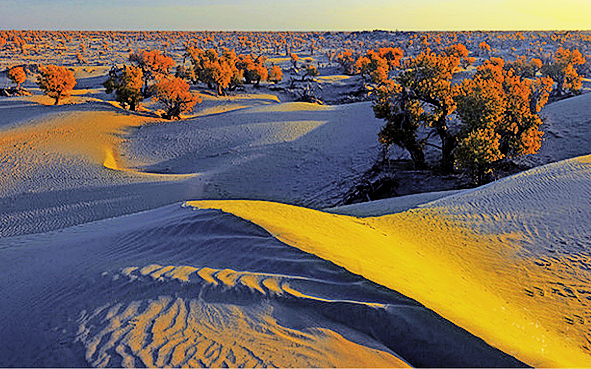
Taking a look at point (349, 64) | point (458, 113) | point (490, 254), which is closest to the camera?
point (490, 254)

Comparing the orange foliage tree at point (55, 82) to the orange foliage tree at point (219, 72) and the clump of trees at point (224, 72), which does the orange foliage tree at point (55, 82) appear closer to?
the orange foliage tree at point (219, 72)

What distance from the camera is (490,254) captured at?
8680 millimetres

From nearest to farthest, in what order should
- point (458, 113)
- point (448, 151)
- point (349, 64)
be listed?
point (458, 113)
point (448, 151)
point (349, 64)

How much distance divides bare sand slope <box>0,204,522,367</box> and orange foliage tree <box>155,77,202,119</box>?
25534 millimetres

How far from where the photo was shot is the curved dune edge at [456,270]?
5.47 m

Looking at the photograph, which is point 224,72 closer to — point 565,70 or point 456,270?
point 565,70

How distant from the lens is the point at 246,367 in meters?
4.21

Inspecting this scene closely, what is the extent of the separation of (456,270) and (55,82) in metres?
36.1

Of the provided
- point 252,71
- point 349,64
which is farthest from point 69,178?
point 349,64

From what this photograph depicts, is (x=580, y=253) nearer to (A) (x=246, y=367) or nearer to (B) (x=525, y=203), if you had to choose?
(B) (x=525, y=203)

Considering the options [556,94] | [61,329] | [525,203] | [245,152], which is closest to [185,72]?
[245,152]

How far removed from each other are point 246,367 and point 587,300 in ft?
20.7

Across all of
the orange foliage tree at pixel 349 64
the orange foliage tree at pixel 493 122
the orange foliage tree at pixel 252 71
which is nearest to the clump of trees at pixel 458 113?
the orange foliage tree at pixel 493 122

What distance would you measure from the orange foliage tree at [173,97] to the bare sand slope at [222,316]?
83.8ft
